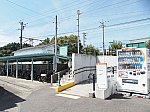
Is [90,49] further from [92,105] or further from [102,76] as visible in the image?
[92,105]

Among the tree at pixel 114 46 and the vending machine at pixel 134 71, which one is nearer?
the vending machine at pixel 134 71

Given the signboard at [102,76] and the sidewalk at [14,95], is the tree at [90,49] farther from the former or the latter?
the signboard at [102,76]

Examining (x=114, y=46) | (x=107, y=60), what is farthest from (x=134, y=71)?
(x=114, y=46)

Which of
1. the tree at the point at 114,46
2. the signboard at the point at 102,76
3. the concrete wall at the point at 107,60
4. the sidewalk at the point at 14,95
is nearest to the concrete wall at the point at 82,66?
the concrete wall at the point at 107,60

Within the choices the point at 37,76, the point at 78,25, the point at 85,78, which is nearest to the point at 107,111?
the point at 85,78

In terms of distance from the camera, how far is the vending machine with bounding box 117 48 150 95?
37.3 ft

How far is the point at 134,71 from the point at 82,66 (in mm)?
7175

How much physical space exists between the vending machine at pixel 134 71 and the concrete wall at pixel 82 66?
534 cm

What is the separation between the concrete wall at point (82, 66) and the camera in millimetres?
17141

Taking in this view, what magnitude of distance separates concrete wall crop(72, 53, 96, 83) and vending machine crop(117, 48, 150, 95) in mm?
5338

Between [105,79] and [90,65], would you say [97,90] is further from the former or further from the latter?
[90,65]

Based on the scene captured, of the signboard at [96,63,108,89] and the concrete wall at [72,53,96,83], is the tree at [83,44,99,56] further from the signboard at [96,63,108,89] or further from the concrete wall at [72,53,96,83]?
the signboard at [96,63,108,89]

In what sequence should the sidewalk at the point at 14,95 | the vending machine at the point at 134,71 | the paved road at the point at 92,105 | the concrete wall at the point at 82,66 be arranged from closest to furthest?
the paved road at the point at 92,105
the sidewalk at the point at 14,95
the vending machine at the point at 134,71
the concrete wall at the point at 82,66

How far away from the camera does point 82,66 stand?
60.4 ft
